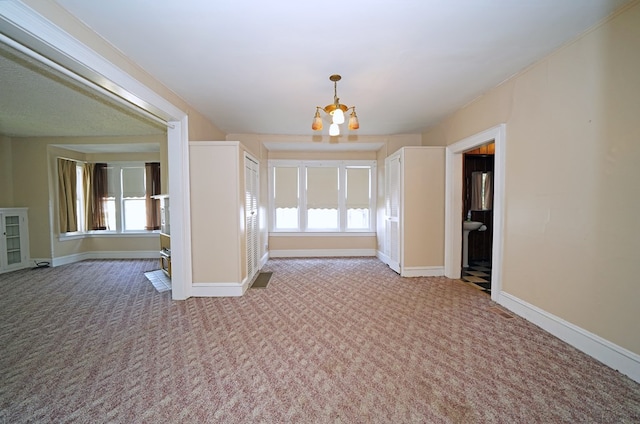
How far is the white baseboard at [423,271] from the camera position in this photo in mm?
4348

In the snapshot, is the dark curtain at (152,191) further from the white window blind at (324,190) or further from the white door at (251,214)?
the white window blind at (324,190)

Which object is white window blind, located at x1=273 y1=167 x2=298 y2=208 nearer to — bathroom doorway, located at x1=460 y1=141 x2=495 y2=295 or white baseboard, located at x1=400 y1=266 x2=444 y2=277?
white baseboard, located at x1=400 y1=266 x2=444 y2=277

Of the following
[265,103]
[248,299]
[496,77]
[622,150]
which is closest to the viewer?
[622,150]

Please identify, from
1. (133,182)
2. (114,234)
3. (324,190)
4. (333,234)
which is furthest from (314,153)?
(114,234)

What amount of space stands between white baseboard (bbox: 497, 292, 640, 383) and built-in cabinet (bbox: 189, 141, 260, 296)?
3393 millimetres

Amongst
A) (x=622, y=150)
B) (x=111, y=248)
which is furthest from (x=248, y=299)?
(x=111, y=248)

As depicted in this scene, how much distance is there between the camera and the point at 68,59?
1929 mm

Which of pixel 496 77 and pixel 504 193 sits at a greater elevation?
pixel 496 77

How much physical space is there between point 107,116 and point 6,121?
1.82 m

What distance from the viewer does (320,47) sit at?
2324mm

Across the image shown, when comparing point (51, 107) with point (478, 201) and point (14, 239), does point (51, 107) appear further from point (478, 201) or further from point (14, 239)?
point (478, 201)

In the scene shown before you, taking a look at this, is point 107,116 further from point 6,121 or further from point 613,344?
point 613,344

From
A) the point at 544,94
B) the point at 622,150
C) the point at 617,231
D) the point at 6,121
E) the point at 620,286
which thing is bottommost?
the point at 620,286

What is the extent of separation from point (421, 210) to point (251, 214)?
2844 millimetres
